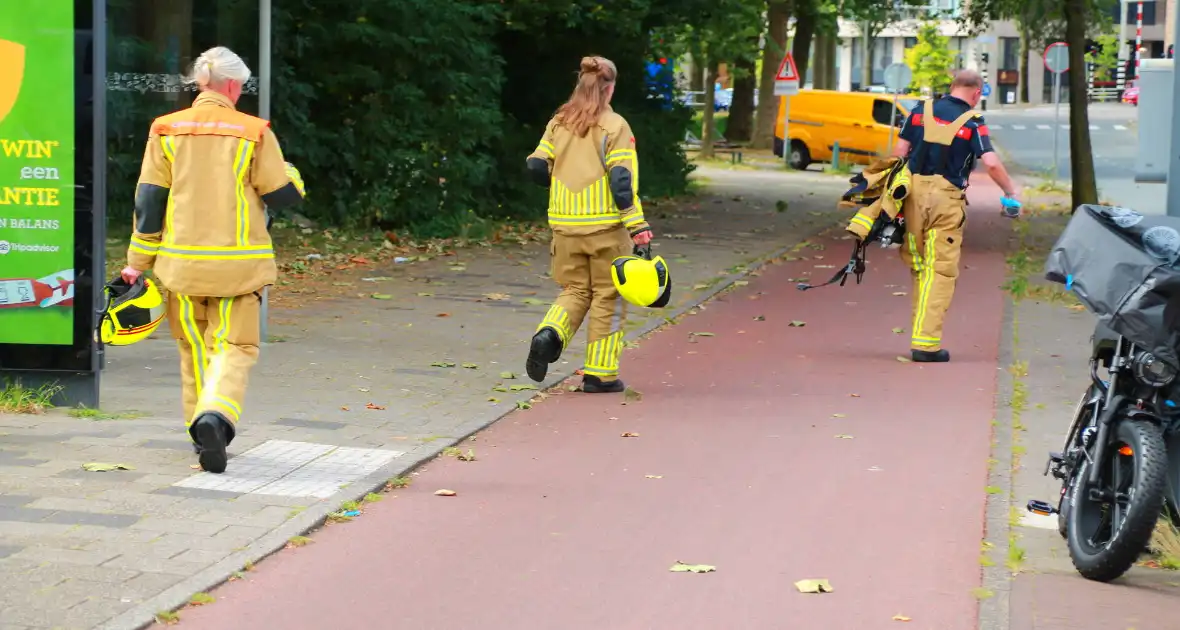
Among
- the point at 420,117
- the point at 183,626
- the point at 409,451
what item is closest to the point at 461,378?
the point at 409,451

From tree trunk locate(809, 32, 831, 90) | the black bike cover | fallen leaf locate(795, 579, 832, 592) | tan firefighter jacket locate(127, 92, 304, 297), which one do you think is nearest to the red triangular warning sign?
tree trunk locate(809, 32, 831, 90)

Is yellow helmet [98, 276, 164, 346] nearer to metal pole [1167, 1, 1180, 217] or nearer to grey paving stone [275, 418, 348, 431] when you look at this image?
grey paving stone [275, 418, 348, 431]

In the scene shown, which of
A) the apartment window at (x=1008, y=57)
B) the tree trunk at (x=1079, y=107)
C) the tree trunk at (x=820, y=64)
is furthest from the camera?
the apartment window at (x=1008, y=57)

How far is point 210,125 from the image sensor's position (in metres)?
6.73

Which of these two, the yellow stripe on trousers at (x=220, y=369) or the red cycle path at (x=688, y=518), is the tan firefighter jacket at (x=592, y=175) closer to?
the red cycle path at (x=688, y=518)

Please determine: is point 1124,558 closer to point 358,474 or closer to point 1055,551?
point 1055,551

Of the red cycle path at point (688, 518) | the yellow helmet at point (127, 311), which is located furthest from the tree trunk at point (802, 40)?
the yellow helmet at point (127, 311)

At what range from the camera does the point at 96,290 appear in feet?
27.2

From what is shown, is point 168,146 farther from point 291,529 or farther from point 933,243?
point 933,243

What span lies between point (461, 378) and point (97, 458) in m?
3.02

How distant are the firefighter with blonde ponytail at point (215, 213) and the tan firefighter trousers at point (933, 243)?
5223 mm

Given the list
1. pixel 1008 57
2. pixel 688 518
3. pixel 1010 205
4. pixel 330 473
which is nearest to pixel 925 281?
pixel 1010 205

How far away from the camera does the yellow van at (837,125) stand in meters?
39.0

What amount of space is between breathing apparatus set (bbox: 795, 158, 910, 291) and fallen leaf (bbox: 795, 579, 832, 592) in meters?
5.21
